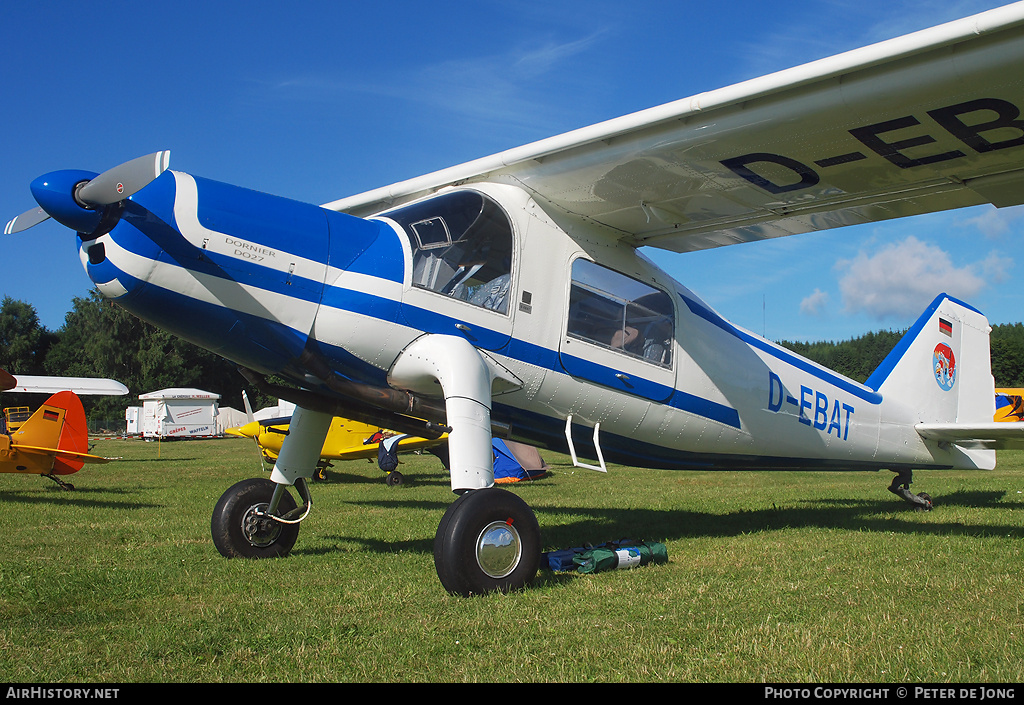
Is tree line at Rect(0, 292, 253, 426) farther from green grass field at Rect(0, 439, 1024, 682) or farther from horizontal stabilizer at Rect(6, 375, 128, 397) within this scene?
green grass field at Rect(0, 439, 1024, 682)

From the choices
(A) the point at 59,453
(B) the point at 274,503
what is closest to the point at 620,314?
(B) the point at 274,503

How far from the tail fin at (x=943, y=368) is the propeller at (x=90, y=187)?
9227mm

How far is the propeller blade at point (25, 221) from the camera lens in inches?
190

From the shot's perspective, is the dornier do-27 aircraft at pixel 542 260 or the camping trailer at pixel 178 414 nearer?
the dornier do-27 aircraft at pixel 542 260

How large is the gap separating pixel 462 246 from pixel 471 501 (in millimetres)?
2088

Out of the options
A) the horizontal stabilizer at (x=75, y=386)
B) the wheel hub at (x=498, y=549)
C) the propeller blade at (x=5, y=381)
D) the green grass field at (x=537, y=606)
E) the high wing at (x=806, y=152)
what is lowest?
the green grass field at (x=537, y=606)

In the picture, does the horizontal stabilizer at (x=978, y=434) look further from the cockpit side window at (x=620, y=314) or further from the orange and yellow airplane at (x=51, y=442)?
the orange and yellow airplane at (x=51, y=442)

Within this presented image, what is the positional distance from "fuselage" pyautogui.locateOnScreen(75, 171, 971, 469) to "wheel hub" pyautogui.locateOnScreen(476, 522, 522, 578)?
1378 mm

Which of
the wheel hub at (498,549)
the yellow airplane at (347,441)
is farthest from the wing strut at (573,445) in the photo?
the yellow airplane at (347,441)

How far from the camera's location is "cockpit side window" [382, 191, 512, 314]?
5562 millimetres

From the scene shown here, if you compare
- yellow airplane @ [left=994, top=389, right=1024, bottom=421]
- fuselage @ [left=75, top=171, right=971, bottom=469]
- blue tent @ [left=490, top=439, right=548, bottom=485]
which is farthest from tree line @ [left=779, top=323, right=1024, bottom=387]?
fuselage @ [left=75, top=171, right=971, bottom=469]
